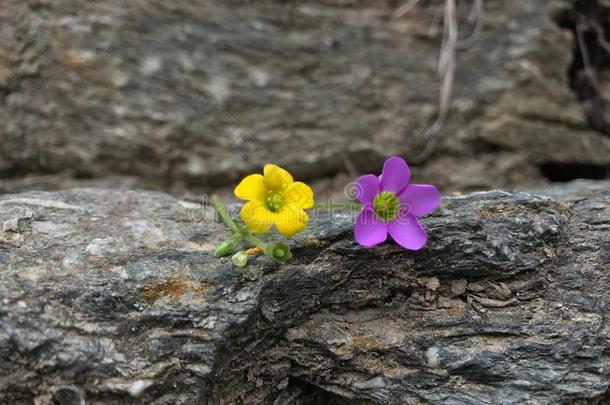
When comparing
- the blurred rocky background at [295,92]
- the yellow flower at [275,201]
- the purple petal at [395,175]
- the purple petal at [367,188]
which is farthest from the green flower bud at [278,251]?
the blurred rocky background at [295,92]

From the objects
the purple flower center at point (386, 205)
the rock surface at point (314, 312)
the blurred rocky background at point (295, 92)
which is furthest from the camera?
the blurred rocky background at point (295, 92)

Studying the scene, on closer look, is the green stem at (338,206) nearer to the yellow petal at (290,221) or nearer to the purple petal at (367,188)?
the purple petal at (367,188)

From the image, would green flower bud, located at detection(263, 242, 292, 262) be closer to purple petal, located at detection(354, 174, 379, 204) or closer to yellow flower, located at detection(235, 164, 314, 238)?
yellow flower, located at detection(235, 164, 314, 238)

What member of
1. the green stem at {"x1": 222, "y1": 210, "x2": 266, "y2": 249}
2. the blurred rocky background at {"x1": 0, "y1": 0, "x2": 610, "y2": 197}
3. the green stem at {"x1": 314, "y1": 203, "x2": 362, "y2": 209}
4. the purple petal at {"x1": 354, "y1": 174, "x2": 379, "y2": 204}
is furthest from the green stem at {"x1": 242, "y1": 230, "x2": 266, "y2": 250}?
the blurred rocky background at {"x1": 0, "y1": 0, "x2": 610, "y2": 197}

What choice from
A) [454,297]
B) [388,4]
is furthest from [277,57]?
[454,297]

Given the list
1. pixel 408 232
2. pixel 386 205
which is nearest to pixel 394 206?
pixel 386 205

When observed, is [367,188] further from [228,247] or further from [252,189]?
[228,247]

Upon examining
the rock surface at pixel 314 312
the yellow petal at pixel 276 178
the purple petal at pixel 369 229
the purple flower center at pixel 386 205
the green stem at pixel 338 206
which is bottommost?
the rock surface at pixel 314 312
